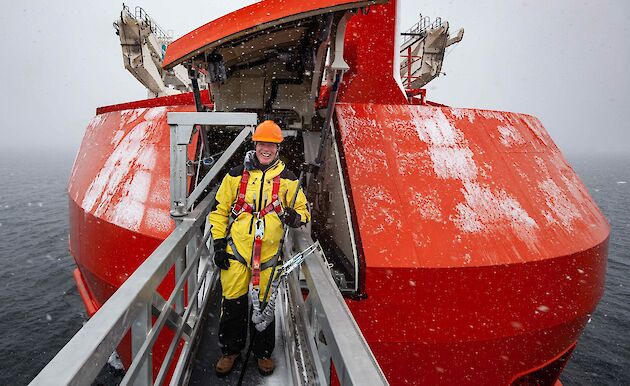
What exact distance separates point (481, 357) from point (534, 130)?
3.71 metres

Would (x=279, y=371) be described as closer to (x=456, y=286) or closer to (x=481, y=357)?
Result: (x=456, y=286)

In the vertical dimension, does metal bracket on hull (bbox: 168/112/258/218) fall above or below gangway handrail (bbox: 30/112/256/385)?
above

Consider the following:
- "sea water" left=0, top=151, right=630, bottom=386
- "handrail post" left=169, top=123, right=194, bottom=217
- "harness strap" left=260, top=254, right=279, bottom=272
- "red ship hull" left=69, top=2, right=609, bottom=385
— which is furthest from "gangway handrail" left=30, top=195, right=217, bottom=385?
"sea water" left=0, top=151, right=630, bottom=386

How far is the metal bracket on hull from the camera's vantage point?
301 centimetres

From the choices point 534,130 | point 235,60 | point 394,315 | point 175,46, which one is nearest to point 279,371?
point 394,315

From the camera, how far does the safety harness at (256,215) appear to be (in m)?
2.63

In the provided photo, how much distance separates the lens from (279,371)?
271 centimetres

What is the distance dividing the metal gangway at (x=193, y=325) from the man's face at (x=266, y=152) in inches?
17.0

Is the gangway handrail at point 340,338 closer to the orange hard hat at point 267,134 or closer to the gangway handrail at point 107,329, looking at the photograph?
the gangway handrail at point 107,329

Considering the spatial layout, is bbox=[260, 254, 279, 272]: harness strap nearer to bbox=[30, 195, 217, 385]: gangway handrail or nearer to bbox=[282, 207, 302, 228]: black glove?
bbox=[282, 207, 302, 228]: black glove

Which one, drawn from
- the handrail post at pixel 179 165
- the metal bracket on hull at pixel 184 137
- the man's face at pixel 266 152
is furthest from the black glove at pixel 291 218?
the handrail post at pixel 179 165

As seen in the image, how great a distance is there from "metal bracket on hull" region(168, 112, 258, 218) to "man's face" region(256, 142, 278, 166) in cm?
39

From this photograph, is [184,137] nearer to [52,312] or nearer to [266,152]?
[266,152]

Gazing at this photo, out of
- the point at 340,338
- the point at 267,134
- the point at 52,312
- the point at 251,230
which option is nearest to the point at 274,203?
the point at 251,230
